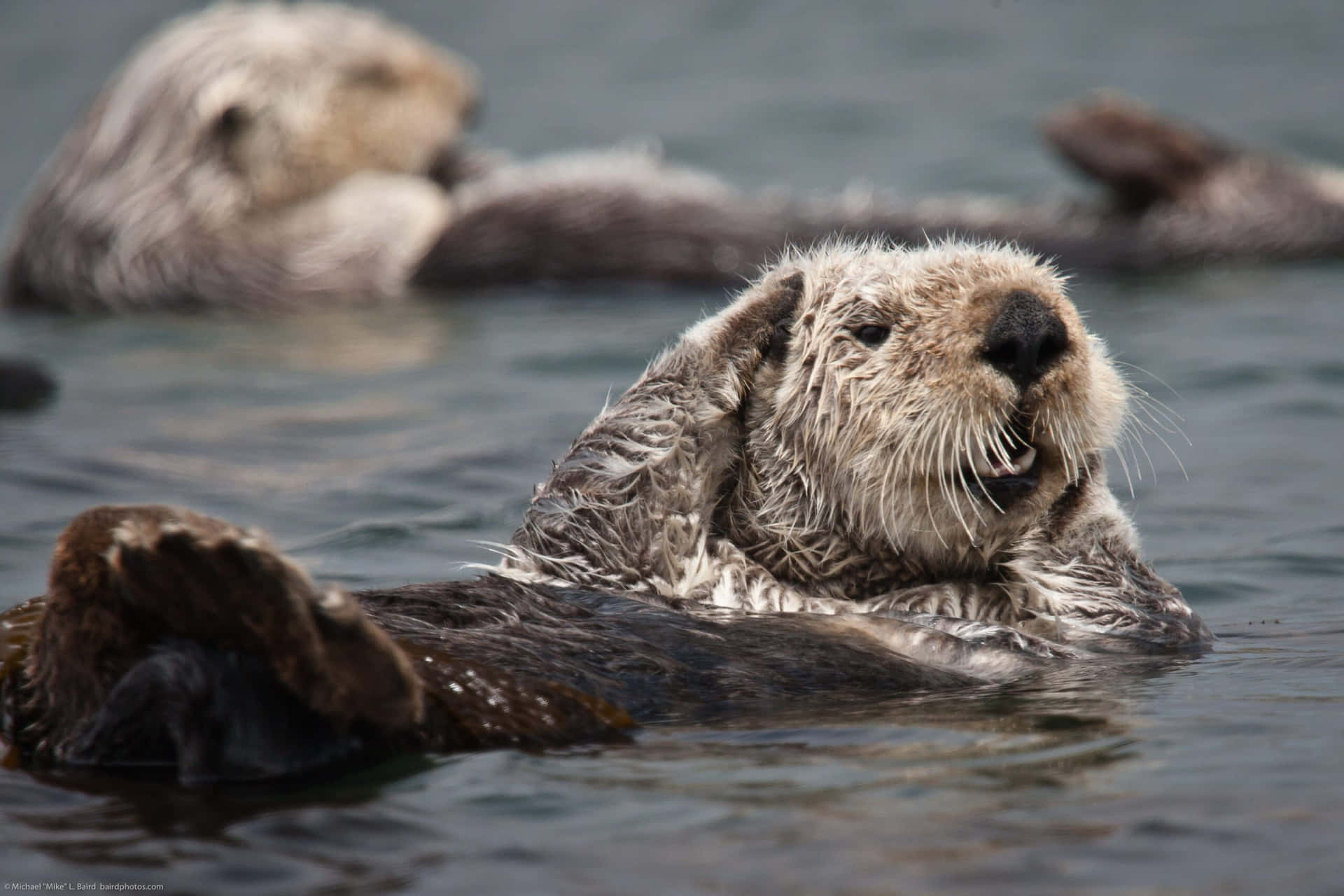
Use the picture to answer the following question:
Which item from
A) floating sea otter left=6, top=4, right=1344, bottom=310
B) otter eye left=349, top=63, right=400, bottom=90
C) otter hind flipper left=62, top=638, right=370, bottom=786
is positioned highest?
otter eye left=349, top=63, right=400, bottom=90

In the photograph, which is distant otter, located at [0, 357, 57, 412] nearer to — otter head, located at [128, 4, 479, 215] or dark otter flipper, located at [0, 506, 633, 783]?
otter head, located at [128, 4, 479, 215]

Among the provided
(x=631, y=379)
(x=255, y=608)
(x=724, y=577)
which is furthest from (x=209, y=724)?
(x=631, y=379)

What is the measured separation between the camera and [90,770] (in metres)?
2.80

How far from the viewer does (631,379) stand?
697cm

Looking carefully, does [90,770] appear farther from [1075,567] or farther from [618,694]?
[1075,567]

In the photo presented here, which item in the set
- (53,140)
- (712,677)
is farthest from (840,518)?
(53,140)

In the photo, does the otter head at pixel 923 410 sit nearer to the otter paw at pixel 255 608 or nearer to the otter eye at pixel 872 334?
the otter eye at pixel 872 334

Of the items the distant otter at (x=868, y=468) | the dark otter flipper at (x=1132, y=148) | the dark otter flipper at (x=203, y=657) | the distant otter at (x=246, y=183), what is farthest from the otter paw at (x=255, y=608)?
the dark otter flipper at (x=1132, y=148)

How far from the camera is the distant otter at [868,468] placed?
334cm

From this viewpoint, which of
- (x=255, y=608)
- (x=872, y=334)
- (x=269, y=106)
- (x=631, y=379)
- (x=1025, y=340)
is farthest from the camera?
(x=269, y=106)

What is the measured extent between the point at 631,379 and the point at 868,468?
142 inches

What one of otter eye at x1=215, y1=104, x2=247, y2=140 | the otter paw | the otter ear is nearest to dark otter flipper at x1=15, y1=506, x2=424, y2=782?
the otter paw

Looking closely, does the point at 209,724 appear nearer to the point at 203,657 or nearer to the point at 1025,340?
the point at 203,657

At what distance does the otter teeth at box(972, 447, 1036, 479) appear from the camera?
3348mm
